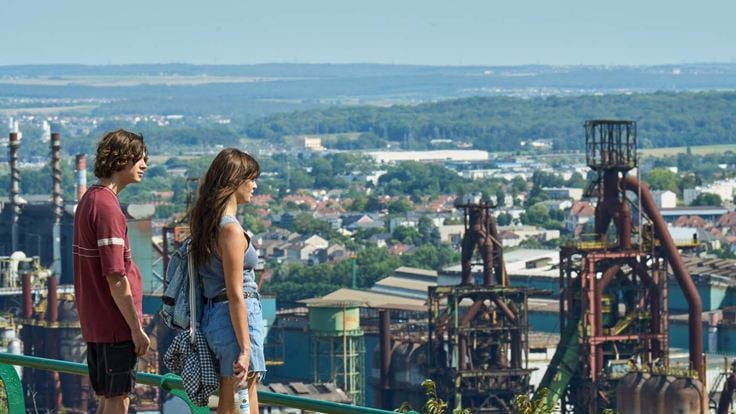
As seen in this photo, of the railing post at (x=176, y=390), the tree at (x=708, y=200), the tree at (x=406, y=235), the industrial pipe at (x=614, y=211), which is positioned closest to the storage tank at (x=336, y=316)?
the industrial pipe at (x=614, y=211)

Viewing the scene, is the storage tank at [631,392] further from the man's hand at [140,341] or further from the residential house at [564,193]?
the residential house at [564,193]

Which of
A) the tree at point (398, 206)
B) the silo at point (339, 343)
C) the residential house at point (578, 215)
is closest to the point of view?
the silo at point (339, 343)

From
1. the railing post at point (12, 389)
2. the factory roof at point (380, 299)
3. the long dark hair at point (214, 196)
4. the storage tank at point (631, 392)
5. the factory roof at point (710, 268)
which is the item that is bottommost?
the factory roof at point (380, 299)

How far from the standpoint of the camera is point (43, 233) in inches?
2532

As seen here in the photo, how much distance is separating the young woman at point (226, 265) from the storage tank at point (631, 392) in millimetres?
34243

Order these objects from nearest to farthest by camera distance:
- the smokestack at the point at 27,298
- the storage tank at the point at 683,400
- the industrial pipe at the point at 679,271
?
the storage tank at the point at 683,400, the industrial pipe at the point at 679,271, the smokestack at the point at 27,298

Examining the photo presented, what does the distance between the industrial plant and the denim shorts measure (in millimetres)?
33721

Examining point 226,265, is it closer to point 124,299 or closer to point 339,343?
point 124,299

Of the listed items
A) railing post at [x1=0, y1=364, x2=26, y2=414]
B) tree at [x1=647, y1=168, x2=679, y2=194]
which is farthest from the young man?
tree at [x1=647, y1=168, x2=679, y2=194]

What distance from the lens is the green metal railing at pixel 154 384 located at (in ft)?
27.5

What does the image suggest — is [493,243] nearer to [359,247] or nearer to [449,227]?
[359,247]

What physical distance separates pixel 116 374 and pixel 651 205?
41614 mm

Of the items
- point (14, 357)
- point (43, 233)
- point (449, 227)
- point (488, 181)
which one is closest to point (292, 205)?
point (488, 181)

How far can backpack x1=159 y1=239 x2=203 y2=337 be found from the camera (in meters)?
8.29
